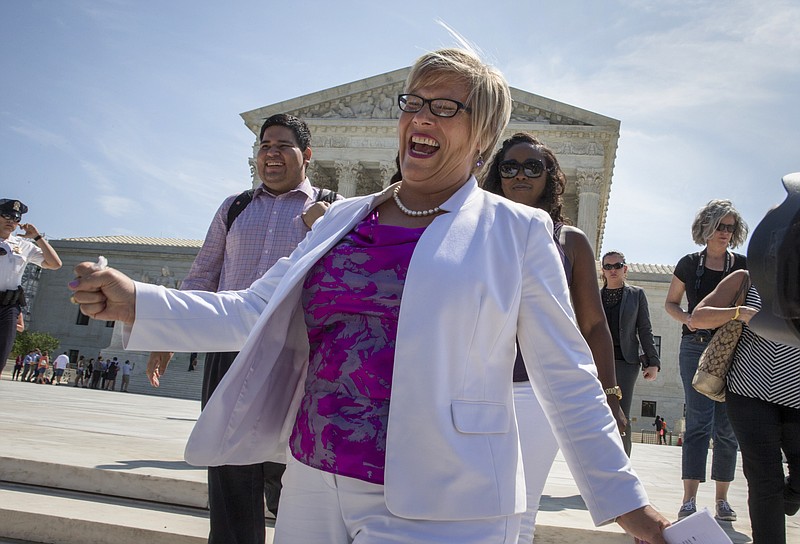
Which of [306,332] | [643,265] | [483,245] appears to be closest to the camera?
[483,245]

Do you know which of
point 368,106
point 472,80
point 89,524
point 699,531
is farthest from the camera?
point 368,106

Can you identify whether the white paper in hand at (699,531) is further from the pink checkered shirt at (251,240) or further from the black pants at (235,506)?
the pink checkered shirt at (251,240)

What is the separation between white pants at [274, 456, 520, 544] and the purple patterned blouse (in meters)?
0.04

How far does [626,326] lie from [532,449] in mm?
3725

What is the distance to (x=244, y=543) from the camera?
2727 millimetres

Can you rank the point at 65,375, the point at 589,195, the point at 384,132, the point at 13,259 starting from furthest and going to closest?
the point at 384,132 → the point at 589,195 → the point at 65,375 → the point at 13,259

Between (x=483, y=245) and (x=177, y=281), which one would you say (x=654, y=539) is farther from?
(x=177, y=281)

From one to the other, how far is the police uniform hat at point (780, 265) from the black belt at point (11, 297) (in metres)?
5.98

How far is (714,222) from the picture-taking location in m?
4.70

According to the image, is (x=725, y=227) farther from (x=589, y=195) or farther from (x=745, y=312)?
(x=589, y=195)

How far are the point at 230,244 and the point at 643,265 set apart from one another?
126ft

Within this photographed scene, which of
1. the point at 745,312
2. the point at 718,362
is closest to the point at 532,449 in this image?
the point at 718,362

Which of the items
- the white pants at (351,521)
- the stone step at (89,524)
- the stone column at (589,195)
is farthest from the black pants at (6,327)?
the stone column at (589,195)

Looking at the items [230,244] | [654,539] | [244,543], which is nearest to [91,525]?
[244,543]
